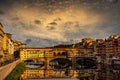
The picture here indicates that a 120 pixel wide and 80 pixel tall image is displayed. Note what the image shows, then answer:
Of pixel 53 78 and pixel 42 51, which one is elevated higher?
pixel 42 51

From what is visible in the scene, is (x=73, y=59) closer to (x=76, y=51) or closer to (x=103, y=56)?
(x=76, y=51)

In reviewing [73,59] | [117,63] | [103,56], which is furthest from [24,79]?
[103,56]

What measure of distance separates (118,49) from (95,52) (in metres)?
11.1

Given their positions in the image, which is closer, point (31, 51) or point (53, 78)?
point (53, 78)

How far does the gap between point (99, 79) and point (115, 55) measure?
50.5 meters


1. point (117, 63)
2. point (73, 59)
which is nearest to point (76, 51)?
point (73, 59)

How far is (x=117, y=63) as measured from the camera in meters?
92.2

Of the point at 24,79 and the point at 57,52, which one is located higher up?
the point at 57,52

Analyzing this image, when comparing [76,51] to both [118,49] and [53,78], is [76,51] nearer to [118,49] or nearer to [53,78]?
[118,49]

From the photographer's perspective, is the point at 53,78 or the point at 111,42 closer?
the point at 53,78

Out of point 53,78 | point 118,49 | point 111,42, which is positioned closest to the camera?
point 53,78

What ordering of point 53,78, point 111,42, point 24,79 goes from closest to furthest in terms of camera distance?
1. point 24,79
2. point 53,78
3. point 111,42

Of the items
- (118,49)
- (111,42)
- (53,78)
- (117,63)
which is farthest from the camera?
(111,42)

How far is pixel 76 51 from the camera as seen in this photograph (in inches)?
4400
